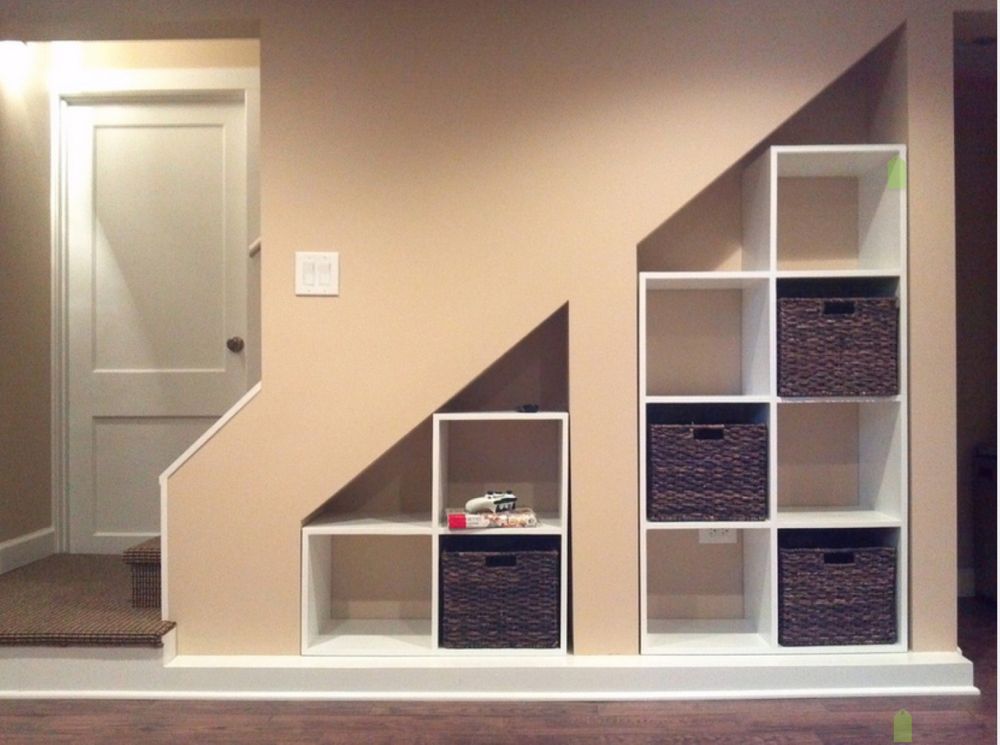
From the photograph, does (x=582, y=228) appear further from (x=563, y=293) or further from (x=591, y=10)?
(x=591, y=10)

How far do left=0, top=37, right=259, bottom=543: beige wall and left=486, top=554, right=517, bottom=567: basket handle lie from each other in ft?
6.36

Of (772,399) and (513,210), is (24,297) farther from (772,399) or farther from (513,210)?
(772,399)

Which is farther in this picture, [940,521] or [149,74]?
[149,74]

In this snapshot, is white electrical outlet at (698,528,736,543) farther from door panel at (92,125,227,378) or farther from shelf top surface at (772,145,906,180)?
door panel at (92,125,227,378)

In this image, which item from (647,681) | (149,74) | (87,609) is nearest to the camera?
(647,681)

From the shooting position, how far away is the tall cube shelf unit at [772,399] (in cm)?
221

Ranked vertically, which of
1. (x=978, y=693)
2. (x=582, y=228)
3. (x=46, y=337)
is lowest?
(x=978, y=693)

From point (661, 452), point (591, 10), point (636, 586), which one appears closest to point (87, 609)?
point (636, 586)

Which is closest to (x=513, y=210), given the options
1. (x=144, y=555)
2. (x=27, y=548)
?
(x=144, y=555)

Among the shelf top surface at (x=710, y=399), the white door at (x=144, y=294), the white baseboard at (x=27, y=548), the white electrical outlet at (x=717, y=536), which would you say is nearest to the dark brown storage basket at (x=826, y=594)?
the white electrical outlet at (x=717, y=536)

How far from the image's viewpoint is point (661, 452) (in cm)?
221

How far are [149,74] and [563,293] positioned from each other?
6.71ft

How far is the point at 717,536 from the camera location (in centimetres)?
245

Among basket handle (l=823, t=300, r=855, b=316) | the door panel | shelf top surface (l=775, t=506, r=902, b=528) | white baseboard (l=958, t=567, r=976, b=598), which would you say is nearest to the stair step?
the door panel
